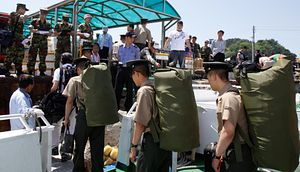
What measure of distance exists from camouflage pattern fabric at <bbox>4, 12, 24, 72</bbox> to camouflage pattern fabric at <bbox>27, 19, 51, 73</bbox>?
0.23 metres

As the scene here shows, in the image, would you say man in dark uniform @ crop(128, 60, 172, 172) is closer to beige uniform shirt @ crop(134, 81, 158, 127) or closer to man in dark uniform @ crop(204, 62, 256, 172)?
beige uniform shirt @ crop(134, 81, 158, 127)

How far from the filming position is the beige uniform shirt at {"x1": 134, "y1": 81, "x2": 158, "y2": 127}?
2.99m

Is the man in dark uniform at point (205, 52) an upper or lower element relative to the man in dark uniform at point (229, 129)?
upper

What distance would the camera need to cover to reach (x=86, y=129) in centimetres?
411

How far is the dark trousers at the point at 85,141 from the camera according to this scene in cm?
411

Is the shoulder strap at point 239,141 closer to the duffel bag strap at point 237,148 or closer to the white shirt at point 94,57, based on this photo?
the duffel bag strap at point 237,148

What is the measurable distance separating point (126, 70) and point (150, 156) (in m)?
4.06

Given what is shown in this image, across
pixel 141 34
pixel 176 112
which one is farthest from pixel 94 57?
pixel 176 112

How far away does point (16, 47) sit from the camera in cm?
708

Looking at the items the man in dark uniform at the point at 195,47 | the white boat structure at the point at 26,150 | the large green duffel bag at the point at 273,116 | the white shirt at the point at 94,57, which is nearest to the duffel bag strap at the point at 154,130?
the large green duffel bag at the point at 273,116

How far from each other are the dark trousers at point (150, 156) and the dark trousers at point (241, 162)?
0.72 metres

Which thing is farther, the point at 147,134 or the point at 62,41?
the point at 62,41

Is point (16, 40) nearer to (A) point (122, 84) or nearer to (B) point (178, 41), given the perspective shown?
(A) point (122, 84)

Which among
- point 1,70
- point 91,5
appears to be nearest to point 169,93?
point 1,70
